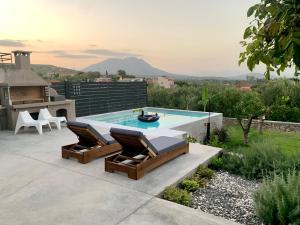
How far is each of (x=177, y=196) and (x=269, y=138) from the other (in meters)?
9.36

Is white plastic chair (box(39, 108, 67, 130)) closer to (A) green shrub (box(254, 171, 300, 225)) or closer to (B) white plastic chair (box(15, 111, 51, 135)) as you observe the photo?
(B) white plastic chair (box(15, 111, 51, 135))

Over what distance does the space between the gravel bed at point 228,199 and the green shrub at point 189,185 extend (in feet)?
0.31

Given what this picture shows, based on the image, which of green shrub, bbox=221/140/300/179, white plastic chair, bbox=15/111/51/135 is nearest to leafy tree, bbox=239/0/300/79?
green shrub, bbox=221/140/300/179

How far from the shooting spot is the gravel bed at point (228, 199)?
4.25 metres

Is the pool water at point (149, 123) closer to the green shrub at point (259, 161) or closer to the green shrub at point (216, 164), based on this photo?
the green shrub at point (216, 164)

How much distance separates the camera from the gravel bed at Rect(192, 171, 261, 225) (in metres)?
4.25

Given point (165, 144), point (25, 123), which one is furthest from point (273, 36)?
point (25, 123)

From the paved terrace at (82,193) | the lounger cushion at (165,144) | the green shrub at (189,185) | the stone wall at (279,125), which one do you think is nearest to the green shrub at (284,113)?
the stone wall at (279,125)

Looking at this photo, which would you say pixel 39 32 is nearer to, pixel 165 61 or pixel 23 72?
pixel 23 72

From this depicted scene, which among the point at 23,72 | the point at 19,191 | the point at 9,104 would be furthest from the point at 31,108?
the point at 19,191

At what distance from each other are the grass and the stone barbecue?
8.17 metres

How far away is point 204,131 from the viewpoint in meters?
14.2

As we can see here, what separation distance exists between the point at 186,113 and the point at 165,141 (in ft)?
35.9

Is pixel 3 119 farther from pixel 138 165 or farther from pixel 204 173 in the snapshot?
pixel 204 173
